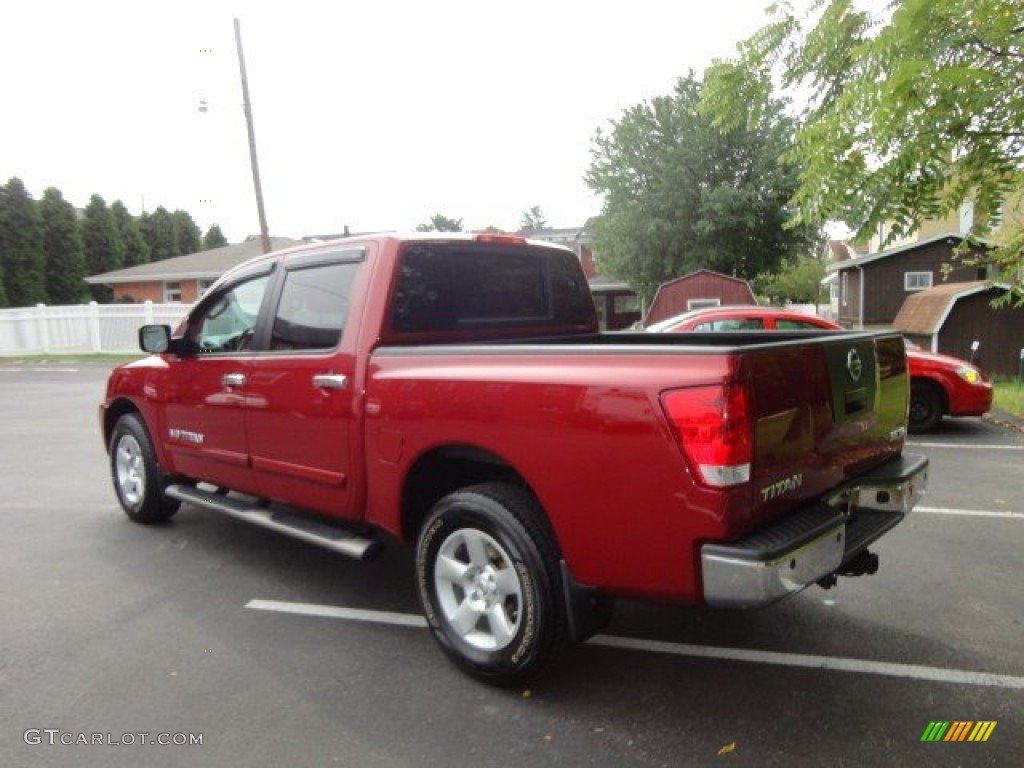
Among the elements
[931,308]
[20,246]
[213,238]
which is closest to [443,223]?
[213,238]

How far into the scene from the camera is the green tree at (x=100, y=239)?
4041cm

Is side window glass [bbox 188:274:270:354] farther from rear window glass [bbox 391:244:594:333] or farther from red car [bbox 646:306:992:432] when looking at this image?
red car [bbox 646:306:992:432]

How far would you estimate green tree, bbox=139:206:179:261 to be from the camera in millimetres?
46281

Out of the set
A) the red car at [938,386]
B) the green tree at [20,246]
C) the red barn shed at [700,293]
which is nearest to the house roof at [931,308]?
the red barn shed at [700,293]

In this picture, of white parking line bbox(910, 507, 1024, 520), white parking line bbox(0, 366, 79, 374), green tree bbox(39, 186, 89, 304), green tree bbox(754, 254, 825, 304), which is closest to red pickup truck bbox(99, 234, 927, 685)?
white parking line bbox(910, 507, 1024, 520)

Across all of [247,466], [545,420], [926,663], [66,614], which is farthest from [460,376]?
[66,614]

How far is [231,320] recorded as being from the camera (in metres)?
4.71

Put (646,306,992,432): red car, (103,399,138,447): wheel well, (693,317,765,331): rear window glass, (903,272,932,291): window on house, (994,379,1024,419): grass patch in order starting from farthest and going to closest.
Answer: (903,272,932,291): window on house
(994,379,1024,419): grass patch
(693,317,765,331): rear window glass
(646,306,992,432): red car
(103,399,138,447): wheel well

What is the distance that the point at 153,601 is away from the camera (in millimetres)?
4168

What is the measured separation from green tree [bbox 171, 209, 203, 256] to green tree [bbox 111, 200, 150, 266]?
3.96 meters

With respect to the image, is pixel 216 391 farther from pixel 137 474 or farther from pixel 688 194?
pixel 688 194

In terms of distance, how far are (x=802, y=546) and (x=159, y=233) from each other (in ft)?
167

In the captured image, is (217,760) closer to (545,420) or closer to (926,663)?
(545,420)

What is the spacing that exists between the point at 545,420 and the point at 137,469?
4.11m
